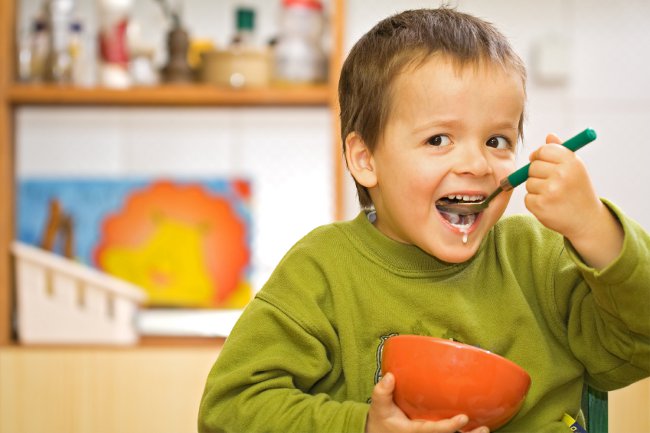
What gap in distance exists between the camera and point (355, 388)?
0.80 meters

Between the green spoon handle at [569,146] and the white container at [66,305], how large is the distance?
139cm

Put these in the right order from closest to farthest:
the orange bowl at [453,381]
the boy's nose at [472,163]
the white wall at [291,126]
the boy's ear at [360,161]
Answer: the orange bowl at [453,381] → the boy's nose at [472,163] → the boy's ear at [360,161] → the white wall at [291,126]

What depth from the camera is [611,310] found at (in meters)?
0.76

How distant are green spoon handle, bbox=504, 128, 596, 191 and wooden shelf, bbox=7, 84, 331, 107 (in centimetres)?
122

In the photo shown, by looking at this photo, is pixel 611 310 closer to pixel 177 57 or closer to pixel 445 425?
pixel 445 425

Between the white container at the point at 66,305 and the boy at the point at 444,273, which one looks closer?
the boy at the point at 444,273

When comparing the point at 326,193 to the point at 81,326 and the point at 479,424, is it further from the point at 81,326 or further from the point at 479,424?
Result: the point at 479,424

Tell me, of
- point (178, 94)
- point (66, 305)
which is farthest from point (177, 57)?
point (66, 305)

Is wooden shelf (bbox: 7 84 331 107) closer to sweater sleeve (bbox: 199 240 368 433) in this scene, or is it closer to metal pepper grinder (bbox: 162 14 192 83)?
metal pepper grinder (bbox: 162 14 192 83)

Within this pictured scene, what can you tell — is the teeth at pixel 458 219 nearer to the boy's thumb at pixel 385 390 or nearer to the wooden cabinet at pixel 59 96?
the boy's thumb at pixel 385 390

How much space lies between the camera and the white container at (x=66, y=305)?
6.44 feet

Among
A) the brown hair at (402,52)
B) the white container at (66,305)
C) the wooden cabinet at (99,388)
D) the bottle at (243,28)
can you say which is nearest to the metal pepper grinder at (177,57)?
the bottle at (243,28)

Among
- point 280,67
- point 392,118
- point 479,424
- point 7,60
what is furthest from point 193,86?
point 479,424

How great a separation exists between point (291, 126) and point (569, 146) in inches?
58.4
